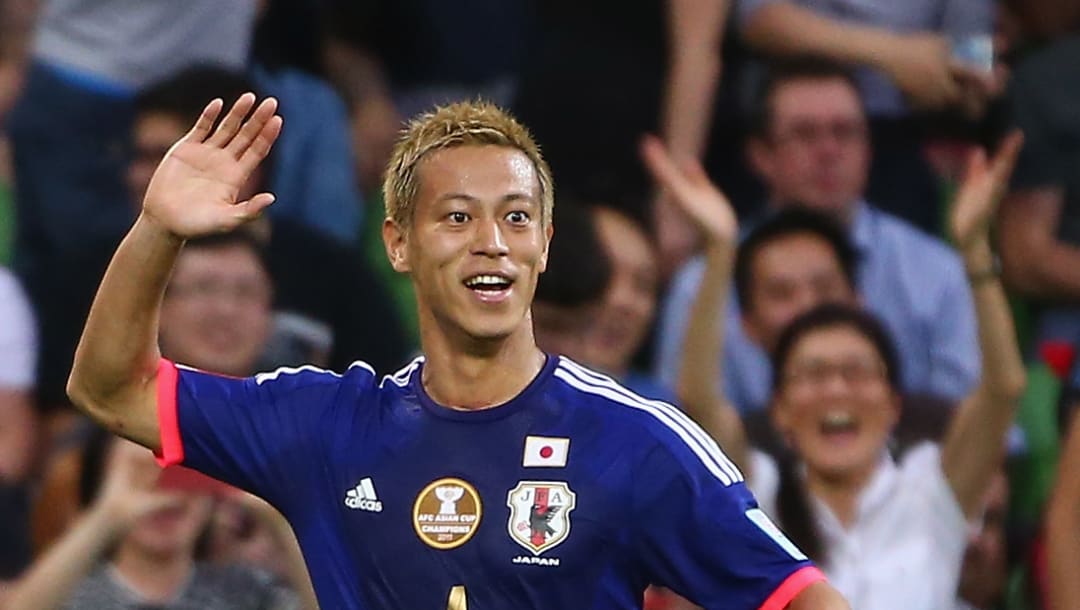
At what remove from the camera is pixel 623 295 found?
305 inches

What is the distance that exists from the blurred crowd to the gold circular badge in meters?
2.10

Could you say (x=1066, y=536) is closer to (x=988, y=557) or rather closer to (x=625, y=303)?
(x=988, y=557)

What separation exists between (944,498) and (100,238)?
2867 millimetres

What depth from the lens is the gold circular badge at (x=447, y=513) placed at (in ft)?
14.6

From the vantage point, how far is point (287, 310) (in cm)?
773

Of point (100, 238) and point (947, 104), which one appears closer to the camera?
point (100, 238)

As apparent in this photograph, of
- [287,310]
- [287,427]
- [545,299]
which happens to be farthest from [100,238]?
[287,427]

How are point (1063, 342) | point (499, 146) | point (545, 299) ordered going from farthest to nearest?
point (1063, 342), point (545, 299), point (499, 146)

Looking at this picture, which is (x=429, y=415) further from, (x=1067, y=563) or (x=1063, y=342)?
(x=1063, y=342)

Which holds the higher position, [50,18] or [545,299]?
[50,18]

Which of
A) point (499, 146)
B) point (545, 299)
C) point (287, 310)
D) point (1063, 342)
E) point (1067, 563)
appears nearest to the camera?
point (499, 146)

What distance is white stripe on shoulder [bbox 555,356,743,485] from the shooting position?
4.43 meters

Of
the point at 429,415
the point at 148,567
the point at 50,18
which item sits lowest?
the point at 148,567

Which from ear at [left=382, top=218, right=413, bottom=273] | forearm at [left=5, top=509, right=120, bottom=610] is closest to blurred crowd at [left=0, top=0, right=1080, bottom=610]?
forearm at [left=5, top=509, right=120, bottom=610]
